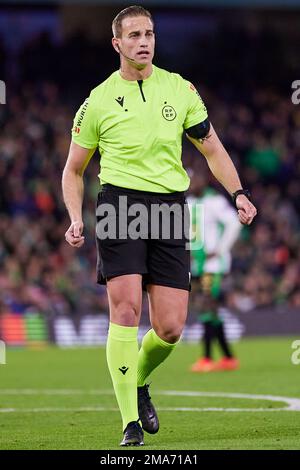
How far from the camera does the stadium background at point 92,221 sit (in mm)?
10281

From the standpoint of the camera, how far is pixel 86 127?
24.0ft

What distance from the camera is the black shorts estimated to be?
23.2ft

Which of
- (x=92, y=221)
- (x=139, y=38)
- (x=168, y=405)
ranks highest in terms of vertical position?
(x=139, y=38)

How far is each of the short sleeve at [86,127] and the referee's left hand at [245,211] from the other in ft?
3.25

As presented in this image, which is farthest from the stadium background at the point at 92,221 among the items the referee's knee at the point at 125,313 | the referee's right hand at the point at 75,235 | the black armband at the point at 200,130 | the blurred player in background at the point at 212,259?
the black armband at the point at 200,130

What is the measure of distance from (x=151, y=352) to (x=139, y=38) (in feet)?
6.53

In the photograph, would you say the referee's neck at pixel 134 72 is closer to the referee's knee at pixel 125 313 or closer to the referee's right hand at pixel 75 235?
the referee's right hand at pixel 75 235

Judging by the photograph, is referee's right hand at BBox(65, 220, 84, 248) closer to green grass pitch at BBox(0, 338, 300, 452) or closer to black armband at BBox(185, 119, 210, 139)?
black armband at BBox(185, 119, 210, 139)

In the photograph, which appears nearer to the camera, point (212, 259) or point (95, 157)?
point (212, 259)

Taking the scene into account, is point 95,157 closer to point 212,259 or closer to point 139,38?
point 212,259

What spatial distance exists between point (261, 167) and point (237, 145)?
716 mm

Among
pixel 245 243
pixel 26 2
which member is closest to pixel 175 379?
pixel 245 243

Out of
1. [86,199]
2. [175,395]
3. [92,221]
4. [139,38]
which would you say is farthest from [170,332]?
[86,199]

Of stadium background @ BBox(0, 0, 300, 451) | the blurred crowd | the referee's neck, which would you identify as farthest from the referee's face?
the blurred crowd
